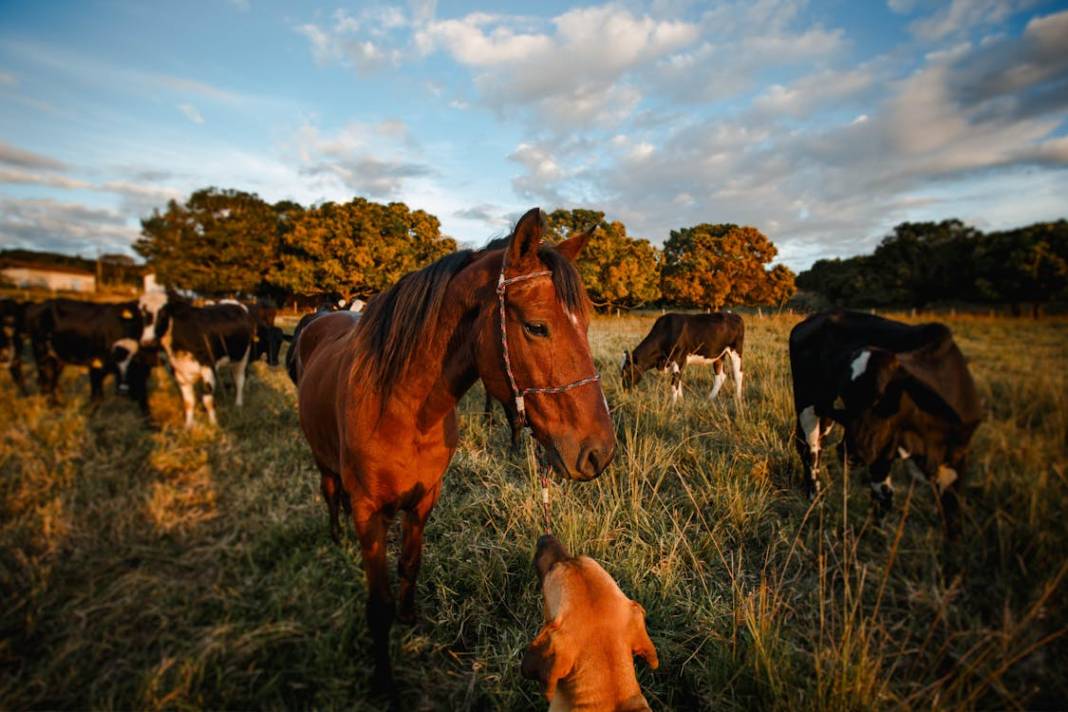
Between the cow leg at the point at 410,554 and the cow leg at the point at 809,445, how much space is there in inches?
162

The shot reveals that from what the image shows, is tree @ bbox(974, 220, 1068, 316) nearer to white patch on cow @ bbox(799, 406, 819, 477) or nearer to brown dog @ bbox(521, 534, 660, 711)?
white patch on cow @ bbox(799, 406, 819, 477)

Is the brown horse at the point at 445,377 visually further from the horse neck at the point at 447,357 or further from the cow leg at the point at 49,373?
the cow leg at the point at 49,373

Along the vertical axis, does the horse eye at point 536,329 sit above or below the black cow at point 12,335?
above

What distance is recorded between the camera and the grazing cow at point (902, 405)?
10.3ft

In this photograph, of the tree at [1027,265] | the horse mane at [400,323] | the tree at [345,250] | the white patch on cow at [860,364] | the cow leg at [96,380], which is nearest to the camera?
the horse mane at [400,323]

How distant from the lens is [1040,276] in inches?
120

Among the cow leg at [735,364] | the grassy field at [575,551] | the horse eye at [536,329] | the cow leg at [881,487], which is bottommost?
the grassy field at [575,551]

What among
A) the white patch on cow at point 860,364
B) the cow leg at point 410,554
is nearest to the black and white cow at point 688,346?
the white patch on cow at point 860,364

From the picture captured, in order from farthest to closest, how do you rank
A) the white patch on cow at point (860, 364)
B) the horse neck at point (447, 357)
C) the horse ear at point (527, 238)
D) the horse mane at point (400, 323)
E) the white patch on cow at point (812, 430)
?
the white patch on cow at point (812, 430), the white patch on cow at point (860, 364), the horse mane at point (400, 323), the horse neck at point (447, 357), the horse ear at point (527, 238)

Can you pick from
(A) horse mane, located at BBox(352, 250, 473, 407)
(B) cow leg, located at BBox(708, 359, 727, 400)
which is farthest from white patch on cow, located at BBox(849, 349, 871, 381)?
(B) cow leg, located at BBox(708, 359, 727, 400)

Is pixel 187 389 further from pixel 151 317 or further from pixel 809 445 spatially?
pixel 809 445

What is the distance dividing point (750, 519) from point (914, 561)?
1129mm

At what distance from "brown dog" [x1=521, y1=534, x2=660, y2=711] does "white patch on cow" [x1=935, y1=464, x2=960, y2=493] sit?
132 inches

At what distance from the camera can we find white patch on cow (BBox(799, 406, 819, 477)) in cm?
433
